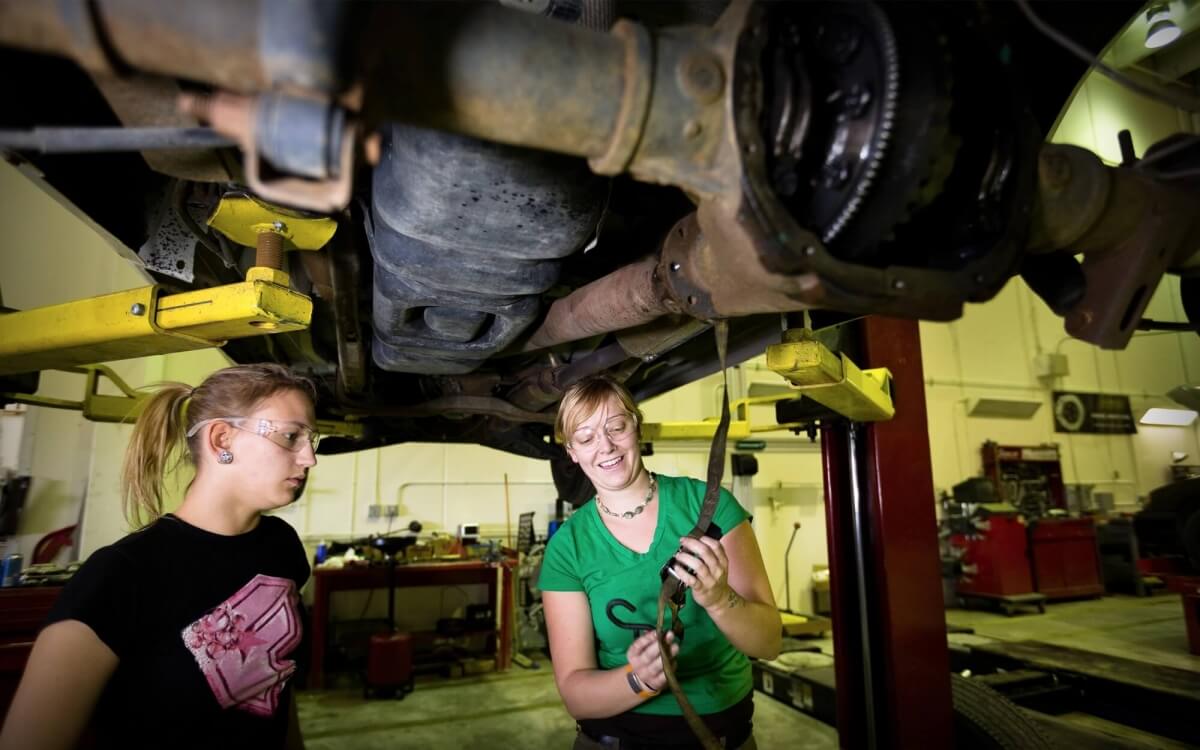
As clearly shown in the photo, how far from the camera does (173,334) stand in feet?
3.98

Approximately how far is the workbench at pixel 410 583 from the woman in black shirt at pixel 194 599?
367 cm

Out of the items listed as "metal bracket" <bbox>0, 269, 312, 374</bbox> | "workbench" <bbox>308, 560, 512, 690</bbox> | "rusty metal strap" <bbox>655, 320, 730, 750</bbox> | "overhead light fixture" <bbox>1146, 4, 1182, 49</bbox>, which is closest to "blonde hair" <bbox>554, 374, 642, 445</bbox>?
"rusty metal strap" <bbox>655, 320, 730, 750</bbox>

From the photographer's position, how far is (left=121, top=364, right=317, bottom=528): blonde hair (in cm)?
Result: 129

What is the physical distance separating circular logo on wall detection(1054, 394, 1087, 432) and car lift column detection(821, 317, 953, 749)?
896 centimetres

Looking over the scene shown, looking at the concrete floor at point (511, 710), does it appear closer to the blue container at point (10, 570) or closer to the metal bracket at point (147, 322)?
the blue container at point (10, 570)

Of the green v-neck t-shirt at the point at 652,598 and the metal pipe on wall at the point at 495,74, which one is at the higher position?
the metal pipe on wall at the point at 495,74

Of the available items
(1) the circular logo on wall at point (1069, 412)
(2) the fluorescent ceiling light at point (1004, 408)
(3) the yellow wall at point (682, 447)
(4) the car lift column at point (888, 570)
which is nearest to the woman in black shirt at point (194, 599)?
(3) the yellow wall at point (682, 447)

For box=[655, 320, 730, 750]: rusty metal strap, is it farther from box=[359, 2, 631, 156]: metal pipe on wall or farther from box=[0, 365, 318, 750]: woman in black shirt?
box=[0, 365, 318, 750]: woman in black shirt

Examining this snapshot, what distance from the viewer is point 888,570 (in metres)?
2.19

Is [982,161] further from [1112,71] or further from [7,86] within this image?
[7,86]

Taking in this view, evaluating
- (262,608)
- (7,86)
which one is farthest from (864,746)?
(7,86)

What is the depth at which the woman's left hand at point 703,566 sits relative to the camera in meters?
1.04

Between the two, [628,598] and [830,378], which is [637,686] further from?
[830,378]

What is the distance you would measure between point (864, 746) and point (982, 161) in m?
→ 2.39
